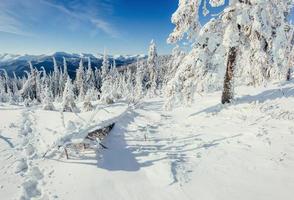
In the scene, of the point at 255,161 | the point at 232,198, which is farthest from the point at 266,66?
the point at 232,198

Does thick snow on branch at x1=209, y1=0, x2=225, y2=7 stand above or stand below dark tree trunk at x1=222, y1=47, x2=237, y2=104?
above

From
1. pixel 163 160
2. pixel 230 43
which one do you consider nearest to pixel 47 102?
pixel 230 43

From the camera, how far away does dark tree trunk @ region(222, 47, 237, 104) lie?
43.9 feet

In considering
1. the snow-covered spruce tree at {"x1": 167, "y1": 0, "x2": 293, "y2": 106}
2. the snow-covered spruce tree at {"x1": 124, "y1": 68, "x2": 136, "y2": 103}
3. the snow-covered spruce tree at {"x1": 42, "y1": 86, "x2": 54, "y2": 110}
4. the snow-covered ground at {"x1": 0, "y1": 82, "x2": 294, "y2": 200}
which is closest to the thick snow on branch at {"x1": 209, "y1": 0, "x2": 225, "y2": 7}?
the snow-covered spruce tree at {"x1": 167, "y1": 0, "x2": 293, "y2": 106}

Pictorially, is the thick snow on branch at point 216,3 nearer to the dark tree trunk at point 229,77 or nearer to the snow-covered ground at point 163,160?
the dark tree trunk at point 229,77

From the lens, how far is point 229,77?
1348 cm

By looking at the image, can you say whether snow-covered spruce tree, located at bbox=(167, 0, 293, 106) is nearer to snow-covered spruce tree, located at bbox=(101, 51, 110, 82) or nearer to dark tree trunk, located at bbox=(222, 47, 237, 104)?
dark tree trunk, located at bbox=(222, 47, 237, 104)

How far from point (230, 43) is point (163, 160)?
293 inches

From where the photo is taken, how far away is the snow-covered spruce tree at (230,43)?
1281cm

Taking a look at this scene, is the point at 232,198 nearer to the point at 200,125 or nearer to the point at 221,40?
the point at 200,125

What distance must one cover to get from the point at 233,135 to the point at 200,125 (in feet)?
6.05

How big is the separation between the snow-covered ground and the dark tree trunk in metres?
1.45

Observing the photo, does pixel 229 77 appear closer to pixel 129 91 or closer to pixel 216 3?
pixel 216 3

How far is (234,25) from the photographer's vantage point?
12.9 metres
